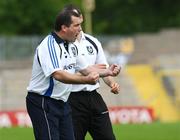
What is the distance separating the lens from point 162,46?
4772cm

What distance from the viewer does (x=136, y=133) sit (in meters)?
17.6

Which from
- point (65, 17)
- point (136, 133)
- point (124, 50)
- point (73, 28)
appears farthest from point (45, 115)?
point (124, 50)

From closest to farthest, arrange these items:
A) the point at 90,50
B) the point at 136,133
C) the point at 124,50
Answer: the point at 90,50 → the point at 136,133 → the point at 124,50

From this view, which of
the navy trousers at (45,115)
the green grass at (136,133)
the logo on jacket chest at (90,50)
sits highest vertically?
the logo on jacket chest at (90,50)

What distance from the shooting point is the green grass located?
652 inches

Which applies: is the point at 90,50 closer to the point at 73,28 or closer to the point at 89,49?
the point at 89,49

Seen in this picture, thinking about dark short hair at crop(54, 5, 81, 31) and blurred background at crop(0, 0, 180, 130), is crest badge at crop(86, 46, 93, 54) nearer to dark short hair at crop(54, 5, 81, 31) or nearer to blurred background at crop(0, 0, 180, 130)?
dark short hair at crop(54, 5, 81, 31)

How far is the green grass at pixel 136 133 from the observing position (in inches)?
652

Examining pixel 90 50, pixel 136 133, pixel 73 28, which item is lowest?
pixel 136 133

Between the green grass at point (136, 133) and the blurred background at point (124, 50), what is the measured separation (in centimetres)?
505

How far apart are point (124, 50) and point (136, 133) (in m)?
27.9

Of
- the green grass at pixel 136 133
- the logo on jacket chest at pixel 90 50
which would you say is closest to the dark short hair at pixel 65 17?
the logo on jacket chest at pixel 90 50

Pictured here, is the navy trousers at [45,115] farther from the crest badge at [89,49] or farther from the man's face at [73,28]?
the crest badge at [89,49]

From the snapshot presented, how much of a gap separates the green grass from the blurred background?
5.05 m
